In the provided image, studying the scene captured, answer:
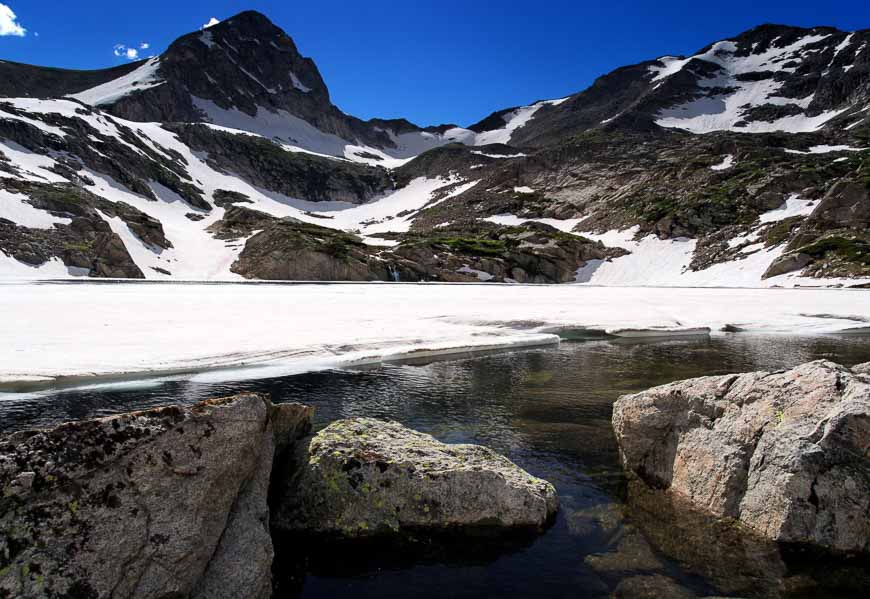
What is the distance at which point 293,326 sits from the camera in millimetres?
23734

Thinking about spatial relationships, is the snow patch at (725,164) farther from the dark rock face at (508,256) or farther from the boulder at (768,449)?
the boulder at (768,449)

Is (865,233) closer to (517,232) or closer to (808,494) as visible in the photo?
(517,232)

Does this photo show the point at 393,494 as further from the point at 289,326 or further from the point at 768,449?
the point at 289,326

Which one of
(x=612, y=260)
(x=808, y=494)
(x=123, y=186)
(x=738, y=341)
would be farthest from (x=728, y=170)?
(x=123, y=186)

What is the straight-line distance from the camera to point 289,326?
23719 millimetres

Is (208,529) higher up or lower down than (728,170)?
lower down

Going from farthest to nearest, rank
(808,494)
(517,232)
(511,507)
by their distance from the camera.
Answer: (517,232), (511,507), (808,494)

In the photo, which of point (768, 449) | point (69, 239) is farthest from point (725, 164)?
point (768, 449)

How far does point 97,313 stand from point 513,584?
26.4m

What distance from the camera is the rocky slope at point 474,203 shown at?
74.4 m

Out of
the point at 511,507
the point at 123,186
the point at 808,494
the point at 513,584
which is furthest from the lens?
the point at 123,186

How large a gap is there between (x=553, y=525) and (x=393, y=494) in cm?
239

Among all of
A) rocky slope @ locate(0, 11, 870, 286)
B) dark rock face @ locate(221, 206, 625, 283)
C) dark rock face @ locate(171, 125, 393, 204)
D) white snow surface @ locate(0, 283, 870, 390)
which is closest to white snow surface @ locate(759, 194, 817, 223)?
rocky slope @ locate(0, 11, 870, 286)

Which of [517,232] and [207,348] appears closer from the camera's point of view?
[207,348]
